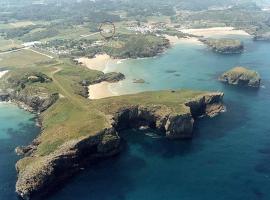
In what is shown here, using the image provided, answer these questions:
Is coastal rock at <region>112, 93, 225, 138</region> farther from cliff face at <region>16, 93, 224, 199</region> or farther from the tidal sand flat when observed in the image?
the tidal sand flat

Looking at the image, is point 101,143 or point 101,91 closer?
point 101,143

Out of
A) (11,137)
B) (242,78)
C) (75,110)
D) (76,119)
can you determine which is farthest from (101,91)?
(242,78)

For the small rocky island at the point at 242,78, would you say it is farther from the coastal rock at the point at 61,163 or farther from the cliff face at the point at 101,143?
the coastal rock at the point at 61,163

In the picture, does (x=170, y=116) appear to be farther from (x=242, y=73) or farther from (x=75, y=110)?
(x=242, y=73)

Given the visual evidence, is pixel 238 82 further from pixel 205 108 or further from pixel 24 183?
pixel 24 183

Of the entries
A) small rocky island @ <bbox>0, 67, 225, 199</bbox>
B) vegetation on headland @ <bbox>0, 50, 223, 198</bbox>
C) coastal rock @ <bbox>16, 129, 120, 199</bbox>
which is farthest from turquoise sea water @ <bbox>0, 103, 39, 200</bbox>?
vegetation on headland @ <bbox>0, 50, 223, 198</bbox>

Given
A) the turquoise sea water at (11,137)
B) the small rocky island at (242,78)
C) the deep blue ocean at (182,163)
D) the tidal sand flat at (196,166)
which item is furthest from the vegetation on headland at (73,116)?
the small rocky island at (242,78)
